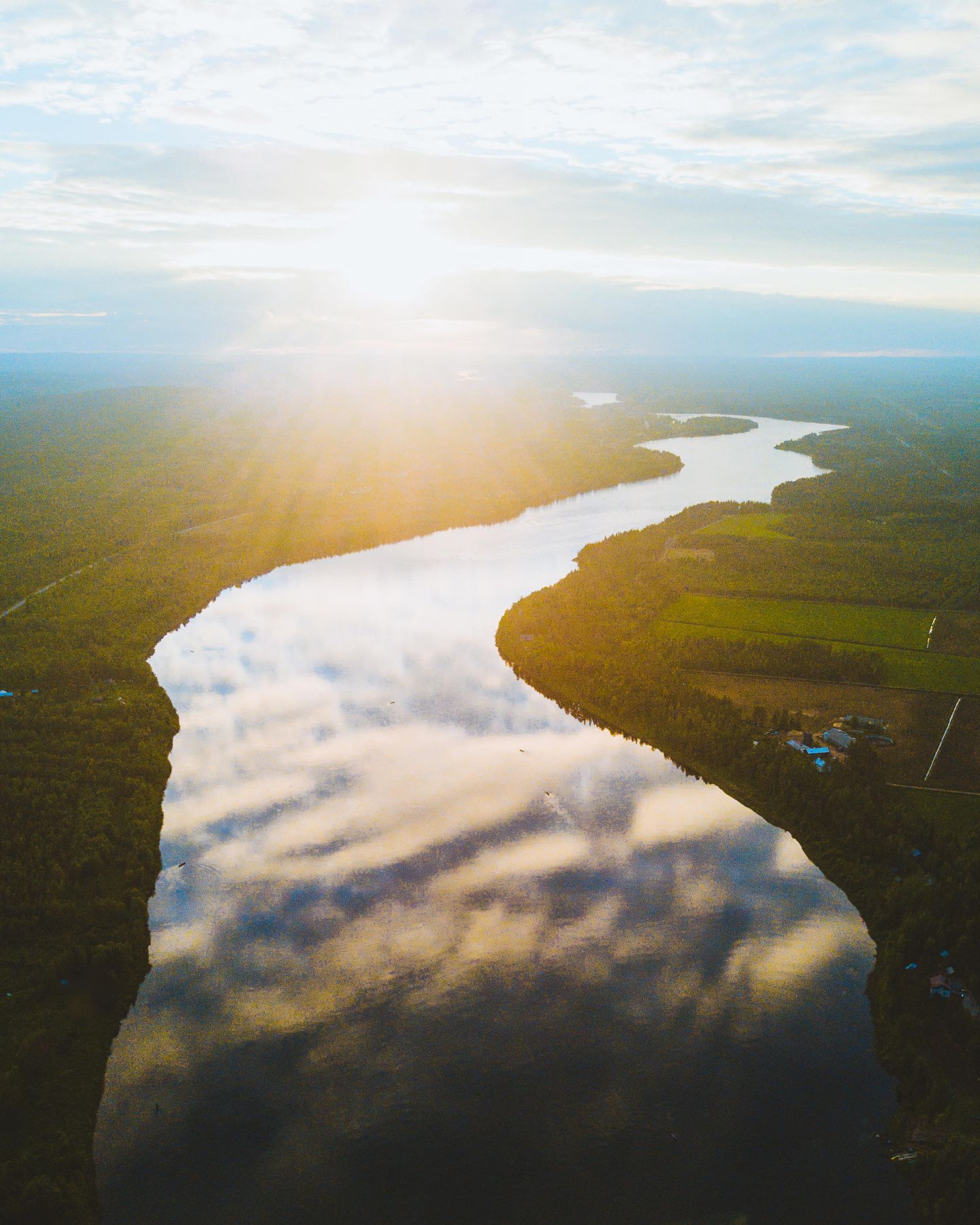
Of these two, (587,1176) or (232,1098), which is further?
(232,1098)

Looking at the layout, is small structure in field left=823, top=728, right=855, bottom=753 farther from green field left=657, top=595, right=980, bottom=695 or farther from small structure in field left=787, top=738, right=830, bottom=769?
green field left=657, top=595, right=980, bottom=695

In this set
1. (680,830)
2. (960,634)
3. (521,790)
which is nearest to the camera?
(680,830)

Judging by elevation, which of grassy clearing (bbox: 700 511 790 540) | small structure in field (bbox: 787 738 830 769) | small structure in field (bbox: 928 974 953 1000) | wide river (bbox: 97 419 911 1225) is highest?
grassy clearing (bbox: 700 511 790 540)

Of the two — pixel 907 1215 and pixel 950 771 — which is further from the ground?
pixel 950 771

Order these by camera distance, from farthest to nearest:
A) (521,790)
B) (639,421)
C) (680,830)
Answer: (639,421) → (521,790) → (680,830)

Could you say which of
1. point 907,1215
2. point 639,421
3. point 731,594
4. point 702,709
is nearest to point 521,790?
point 702,709

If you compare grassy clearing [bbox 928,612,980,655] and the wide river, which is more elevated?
grassy clearing [bbox 928,612,980,655]

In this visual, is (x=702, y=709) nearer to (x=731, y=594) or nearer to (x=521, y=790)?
(x=521, y=790)

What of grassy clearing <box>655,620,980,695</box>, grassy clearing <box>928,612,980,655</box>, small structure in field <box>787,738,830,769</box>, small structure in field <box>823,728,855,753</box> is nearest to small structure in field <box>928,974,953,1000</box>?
small structure in field <box>787,738,830,769</box>
